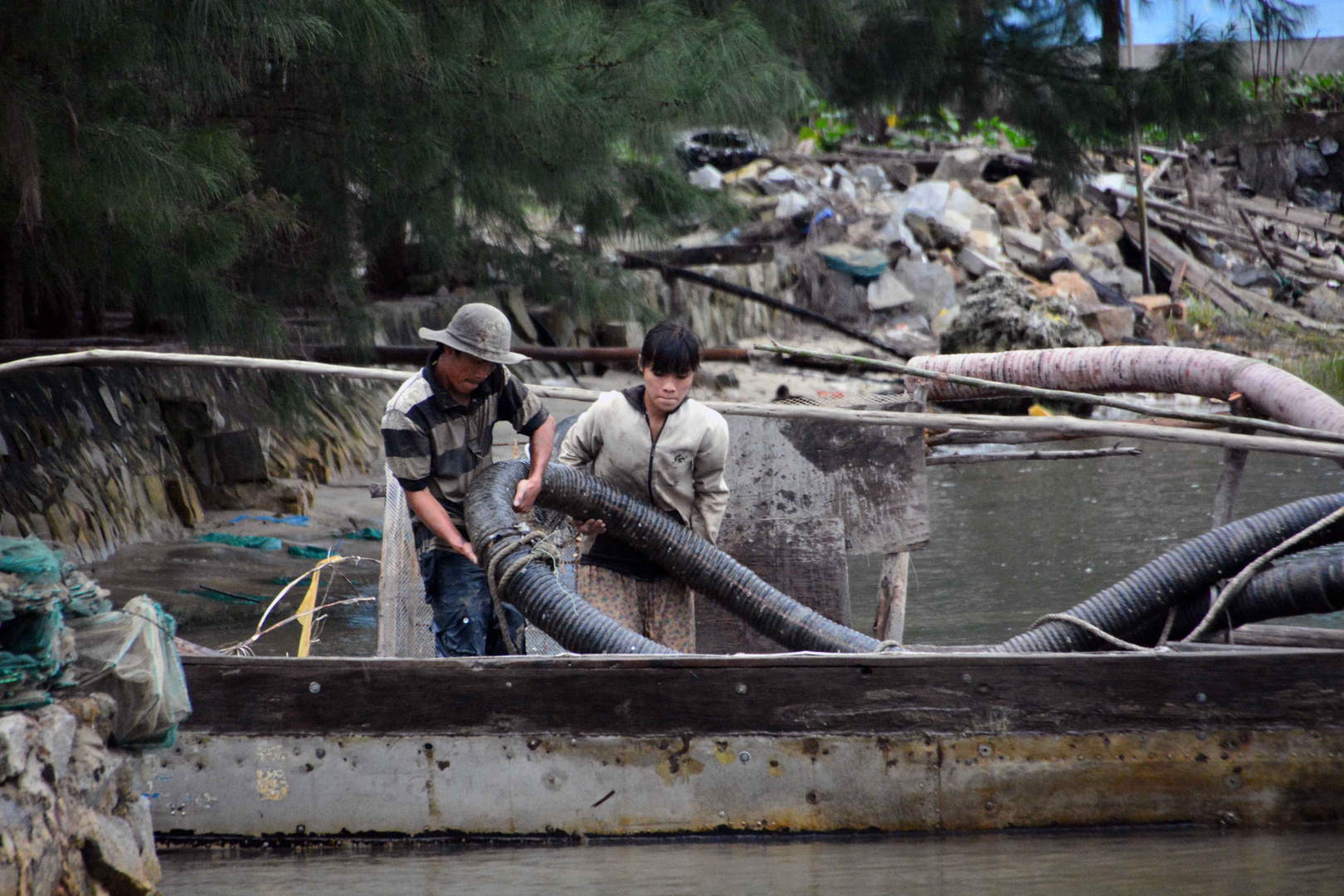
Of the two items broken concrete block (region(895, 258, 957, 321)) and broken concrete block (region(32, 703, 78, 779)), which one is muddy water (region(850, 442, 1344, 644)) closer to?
broken concrete block (region(895, 258, 957, 321))

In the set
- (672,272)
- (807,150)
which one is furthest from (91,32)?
(807,150)

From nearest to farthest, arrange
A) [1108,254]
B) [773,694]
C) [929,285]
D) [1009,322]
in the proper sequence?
[773,694] < [1009,322] < [929,285] < [1108,254]

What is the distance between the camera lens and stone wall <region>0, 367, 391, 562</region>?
22.9 ft

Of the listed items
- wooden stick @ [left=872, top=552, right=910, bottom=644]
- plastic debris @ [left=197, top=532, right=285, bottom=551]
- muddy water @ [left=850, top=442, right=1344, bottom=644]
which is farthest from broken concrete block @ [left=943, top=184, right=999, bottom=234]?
wooden stick @ [left=872, top=552, right=910, bottom=644]

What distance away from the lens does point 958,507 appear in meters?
10.5

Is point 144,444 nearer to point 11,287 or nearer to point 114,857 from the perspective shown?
point 11,287

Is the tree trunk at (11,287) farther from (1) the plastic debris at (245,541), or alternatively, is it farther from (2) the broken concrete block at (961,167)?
(2) the broken concrete block at (961,167)

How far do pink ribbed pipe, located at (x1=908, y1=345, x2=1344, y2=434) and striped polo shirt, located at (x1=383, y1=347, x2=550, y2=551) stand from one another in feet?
5.50

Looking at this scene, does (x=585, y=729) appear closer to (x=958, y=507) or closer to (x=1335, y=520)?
(x=1335, y=520)

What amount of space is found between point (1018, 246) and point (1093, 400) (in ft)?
50.4

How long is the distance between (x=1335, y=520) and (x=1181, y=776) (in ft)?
2.99

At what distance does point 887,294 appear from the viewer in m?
16.8

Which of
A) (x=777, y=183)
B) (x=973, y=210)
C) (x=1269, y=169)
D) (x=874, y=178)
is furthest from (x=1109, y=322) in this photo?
(x=1269, y=169)

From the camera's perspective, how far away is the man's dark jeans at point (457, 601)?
4.14 m
